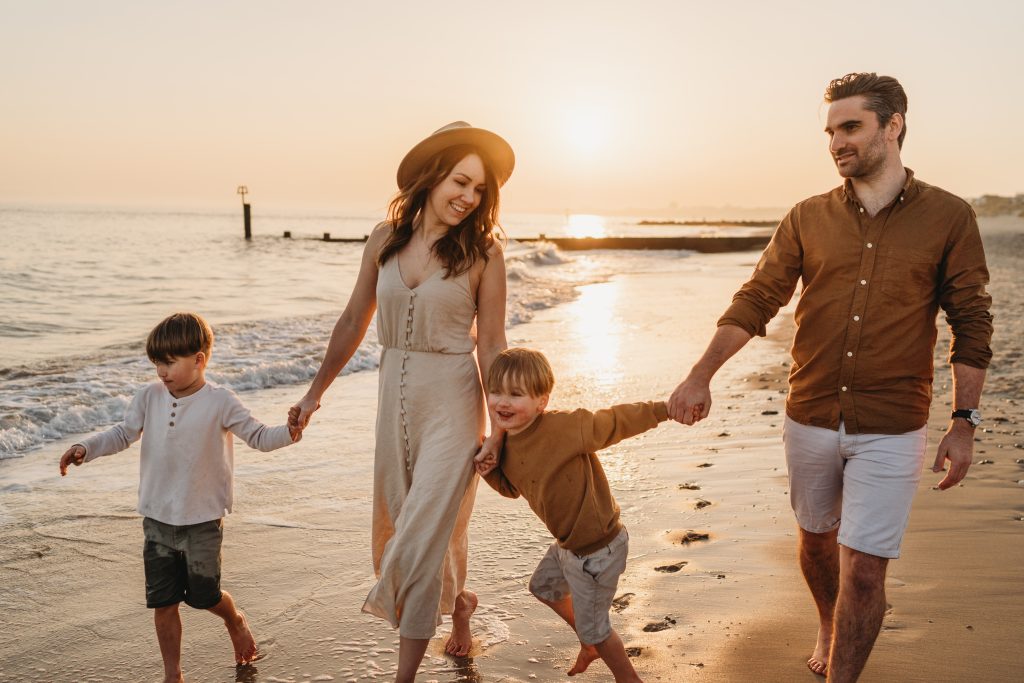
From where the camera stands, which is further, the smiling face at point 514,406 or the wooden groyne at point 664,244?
the wooden groyne at point 664,244

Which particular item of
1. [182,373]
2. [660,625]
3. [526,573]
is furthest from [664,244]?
[182,373]

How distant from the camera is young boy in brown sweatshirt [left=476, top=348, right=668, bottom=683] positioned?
2811 millimetres

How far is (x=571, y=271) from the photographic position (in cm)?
3064

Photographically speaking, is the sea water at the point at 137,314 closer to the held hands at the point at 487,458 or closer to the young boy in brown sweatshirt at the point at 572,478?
the held hands at the point at 487,458

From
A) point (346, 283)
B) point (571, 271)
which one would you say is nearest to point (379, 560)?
point (346, 283)

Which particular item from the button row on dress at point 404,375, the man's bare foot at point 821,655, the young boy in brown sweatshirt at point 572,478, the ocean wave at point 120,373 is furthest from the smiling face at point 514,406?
the ocean wave at point 120,373

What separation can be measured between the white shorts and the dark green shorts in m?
2.23

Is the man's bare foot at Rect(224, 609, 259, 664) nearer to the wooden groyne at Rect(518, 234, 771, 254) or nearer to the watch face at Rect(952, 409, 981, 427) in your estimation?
the watch face at Rect(952, 409, 981, 427)

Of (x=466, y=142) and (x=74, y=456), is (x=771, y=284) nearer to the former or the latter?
(x=466, y=142)

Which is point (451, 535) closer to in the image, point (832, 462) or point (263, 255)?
point (832, 462)

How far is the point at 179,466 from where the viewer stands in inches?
121

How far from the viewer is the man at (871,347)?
8.79 feet

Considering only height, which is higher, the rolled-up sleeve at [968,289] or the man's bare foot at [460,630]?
the rolled-up sleeve at [968,289]

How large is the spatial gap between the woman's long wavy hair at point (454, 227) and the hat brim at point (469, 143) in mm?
19
